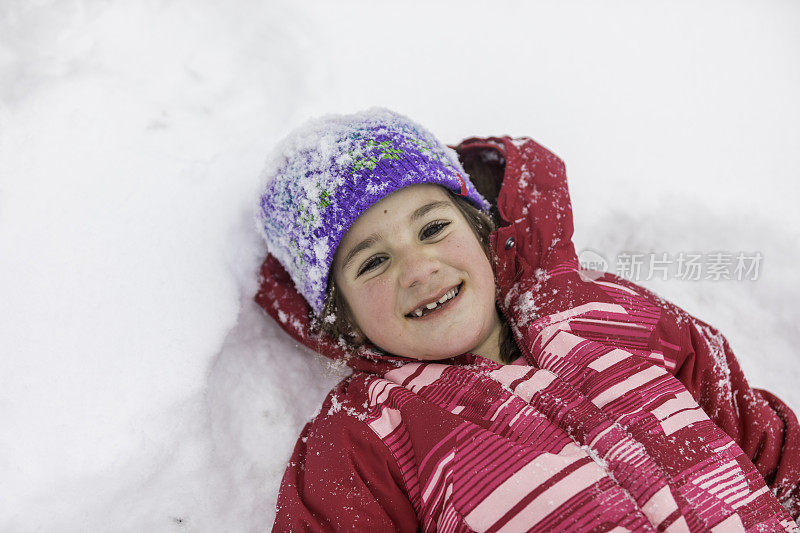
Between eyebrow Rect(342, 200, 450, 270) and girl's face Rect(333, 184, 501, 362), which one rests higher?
eyebrow Rect(342, 200, 450, 270)

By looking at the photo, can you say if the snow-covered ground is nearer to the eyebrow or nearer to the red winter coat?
the red winter coat

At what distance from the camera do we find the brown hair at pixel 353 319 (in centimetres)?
174

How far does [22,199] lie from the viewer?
1.70 m

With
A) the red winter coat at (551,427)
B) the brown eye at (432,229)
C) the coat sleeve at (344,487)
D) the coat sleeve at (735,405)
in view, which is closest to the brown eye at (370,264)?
the brown eye at (432,229)

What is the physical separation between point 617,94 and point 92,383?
2220 mm

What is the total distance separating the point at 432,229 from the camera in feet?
5.37

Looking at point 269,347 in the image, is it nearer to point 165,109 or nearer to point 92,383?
point 92,383

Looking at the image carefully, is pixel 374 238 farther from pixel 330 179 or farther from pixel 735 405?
pixel 735 405

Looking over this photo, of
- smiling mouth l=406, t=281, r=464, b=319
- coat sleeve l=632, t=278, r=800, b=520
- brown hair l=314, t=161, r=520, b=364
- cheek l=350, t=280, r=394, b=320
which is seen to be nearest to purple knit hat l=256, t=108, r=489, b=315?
brown hair l=314, t=161, r=520, b=364

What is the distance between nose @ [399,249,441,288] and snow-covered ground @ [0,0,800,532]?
0.59 metres

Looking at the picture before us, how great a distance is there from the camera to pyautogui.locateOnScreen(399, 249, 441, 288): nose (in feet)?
4.98

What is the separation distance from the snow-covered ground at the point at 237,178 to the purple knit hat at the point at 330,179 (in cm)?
21

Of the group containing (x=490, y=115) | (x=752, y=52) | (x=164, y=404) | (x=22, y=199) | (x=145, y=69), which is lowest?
(x=164, y=404)

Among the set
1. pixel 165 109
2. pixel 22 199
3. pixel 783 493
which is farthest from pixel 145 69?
pixel 783 493
